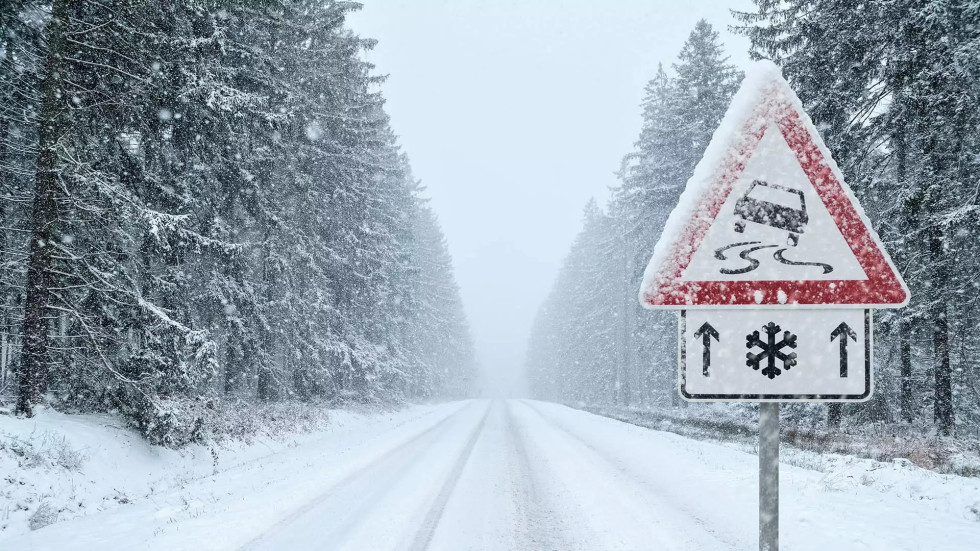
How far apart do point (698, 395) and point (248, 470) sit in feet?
34.7

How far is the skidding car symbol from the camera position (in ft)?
5.95

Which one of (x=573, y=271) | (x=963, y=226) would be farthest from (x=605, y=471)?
(x=573, y=271)

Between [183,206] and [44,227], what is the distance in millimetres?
3948

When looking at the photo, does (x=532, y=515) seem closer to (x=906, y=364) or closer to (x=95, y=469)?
(x=95, y=469)

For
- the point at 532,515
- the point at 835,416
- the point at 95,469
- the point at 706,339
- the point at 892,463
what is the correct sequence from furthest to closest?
the point at 835,416
the point at 892,463
the point at 95,469
the point at 532,515
the point at 706,339

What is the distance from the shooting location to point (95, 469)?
27.0 feet

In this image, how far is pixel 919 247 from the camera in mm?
12711

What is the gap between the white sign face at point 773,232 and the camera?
1.77 meters

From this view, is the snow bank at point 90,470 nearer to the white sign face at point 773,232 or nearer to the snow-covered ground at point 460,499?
the snow-covered ground at point 460,499

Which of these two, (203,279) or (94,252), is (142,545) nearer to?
(94,252)

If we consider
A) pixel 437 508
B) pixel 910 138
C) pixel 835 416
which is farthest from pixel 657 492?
pixel 910 138

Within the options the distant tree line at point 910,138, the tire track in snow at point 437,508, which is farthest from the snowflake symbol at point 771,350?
the distant tree line at point 910,138

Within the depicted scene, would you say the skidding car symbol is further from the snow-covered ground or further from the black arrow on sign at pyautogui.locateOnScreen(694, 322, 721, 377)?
the snow-covered ground

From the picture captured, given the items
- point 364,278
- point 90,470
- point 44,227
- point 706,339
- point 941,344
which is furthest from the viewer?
point 364,278
